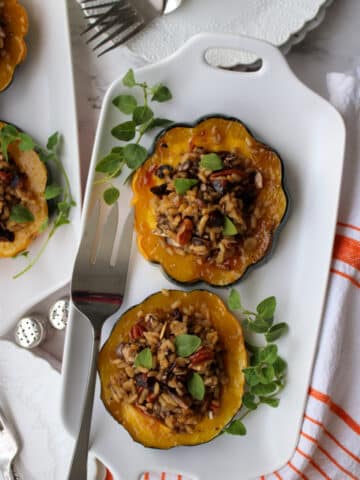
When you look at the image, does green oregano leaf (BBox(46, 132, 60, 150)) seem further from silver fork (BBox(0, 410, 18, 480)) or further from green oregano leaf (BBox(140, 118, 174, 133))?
silver fork (BBox(0, 410, 18, 480))

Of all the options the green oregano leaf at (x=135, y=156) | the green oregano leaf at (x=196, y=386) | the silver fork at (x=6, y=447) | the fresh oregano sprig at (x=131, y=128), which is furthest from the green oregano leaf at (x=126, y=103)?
the silver fork at (x=6, y=447)

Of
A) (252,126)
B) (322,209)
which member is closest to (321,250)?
(322,209)

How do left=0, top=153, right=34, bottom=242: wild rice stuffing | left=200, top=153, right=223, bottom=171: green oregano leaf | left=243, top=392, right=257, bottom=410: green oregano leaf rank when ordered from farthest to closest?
left=0, top=153, right=34, bottom=242: wild rice stuffing < left=243, top=392, right=257, bottom=410: green oregano leaf < left=200, top=153, right=223, bottom=171: green oregano leaf

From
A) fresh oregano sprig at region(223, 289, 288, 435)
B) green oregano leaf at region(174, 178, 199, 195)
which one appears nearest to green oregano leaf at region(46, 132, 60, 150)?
green oregano leaf at region(174, 178, 199, 195)

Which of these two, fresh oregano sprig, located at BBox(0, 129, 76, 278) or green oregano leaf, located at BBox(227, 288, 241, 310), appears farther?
fresh oregano sprig, located at BBox(0, 129, 76, 278)

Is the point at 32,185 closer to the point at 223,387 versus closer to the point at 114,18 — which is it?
the point at 114,18

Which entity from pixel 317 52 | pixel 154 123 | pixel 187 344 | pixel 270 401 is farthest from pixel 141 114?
pixel 270 401

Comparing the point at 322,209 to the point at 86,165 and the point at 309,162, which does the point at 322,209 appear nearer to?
the point at 309,162

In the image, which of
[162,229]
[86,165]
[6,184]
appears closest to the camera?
[162,229]
